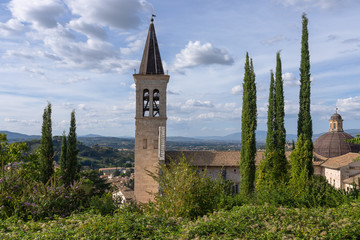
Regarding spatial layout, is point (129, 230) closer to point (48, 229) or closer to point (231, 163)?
point (48, 229)

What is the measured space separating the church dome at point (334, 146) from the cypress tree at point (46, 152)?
37.2 m

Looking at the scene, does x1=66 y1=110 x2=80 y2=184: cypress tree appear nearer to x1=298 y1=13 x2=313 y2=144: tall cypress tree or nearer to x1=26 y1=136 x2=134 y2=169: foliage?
x1=298 y1=13 x2=313 y2=144: tall cypress tree

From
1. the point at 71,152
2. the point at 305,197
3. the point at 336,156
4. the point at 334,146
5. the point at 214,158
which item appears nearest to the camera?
the point at 305,197

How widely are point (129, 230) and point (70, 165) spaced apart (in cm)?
1736

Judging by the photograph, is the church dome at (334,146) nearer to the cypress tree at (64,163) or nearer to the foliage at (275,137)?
the foliage at (275,137)

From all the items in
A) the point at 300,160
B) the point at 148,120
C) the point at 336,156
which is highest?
the point at 148,120

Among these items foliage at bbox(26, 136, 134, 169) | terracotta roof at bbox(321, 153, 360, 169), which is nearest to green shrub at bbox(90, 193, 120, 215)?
terracotta roof at bbox(321, 153, 360, 169)

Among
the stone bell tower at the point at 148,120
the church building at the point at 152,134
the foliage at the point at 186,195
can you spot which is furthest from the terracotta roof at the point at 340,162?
the foliage at the point at 186,195

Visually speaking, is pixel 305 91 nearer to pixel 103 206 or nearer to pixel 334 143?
pixel 103 206

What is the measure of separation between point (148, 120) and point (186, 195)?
48.0 ft

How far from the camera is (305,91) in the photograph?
717 inches

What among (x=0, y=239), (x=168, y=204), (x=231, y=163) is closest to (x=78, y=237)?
(x=0, y=239)

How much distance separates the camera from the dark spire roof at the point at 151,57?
2288 cm

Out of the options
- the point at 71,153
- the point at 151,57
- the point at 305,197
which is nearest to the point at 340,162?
the point at 151,57
